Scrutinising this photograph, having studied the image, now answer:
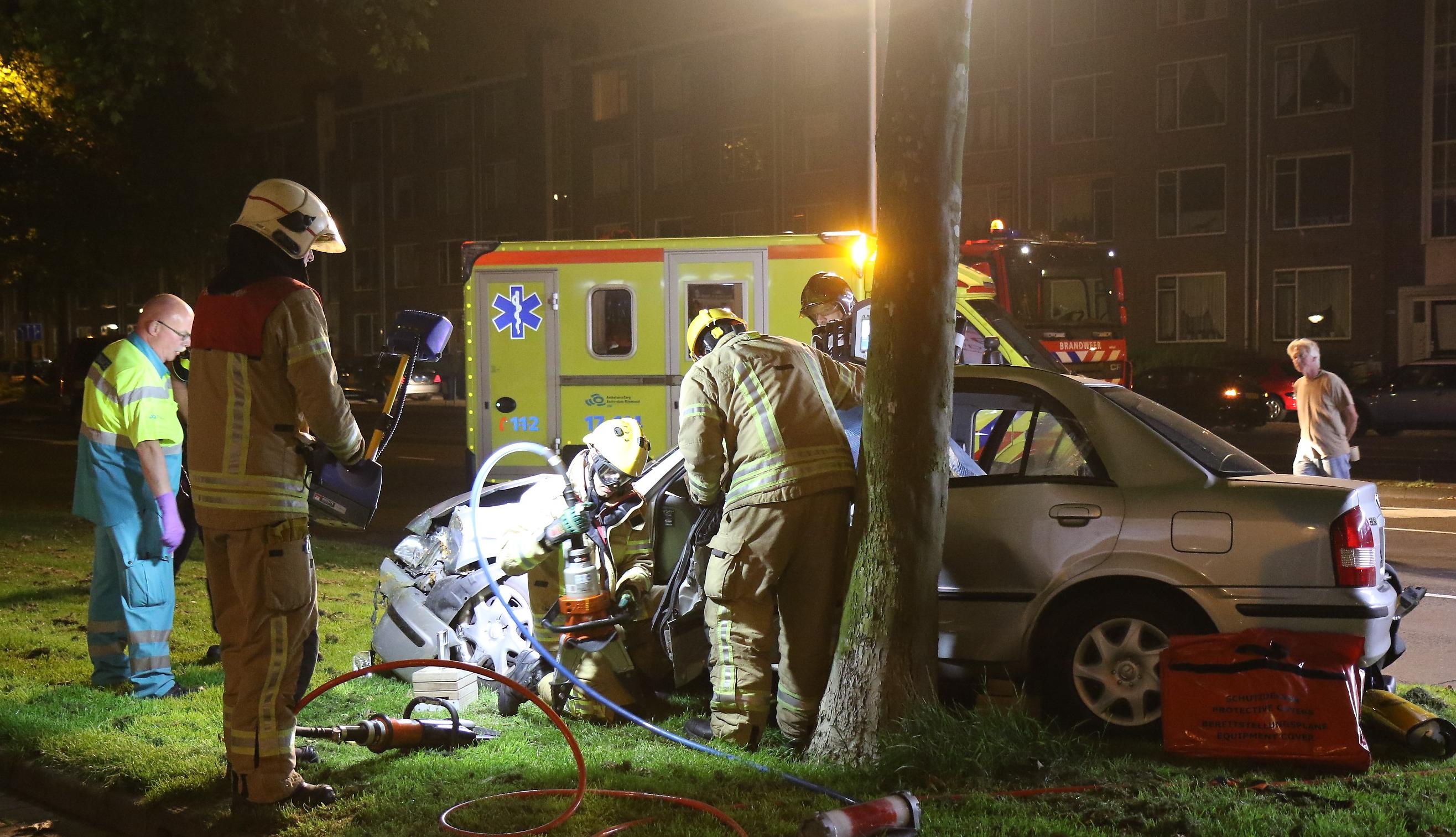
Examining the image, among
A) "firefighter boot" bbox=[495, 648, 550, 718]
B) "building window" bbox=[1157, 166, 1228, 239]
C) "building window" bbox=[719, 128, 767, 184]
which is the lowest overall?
"firefighter boot" bbox=[495, 648, 550, 718]

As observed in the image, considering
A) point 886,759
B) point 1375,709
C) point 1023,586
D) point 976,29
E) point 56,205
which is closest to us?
point 886,759

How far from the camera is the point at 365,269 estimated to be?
183ft

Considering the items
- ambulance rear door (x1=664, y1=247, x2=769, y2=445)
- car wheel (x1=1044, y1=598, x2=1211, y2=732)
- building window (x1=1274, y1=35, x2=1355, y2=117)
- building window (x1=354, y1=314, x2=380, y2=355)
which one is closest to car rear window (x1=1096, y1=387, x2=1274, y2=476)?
car wheel (x1=1044, y1=598, x2=1211, y2=732)

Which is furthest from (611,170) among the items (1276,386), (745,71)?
(1276,386)

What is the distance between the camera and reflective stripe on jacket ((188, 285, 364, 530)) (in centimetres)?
409

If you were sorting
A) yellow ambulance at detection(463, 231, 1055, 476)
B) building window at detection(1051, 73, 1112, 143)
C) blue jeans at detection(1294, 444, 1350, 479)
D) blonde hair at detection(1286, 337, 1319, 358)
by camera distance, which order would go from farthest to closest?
building window at detection(1051, 73, 1112, 143) → yellow ambulance at detection(463, 231, 1055, 476) → blonde hair at detection(1286, 337, 1319, 358) → blue jeans at detection(1294, 444, 1350, 479)

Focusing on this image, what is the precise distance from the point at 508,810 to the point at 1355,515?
127 inches

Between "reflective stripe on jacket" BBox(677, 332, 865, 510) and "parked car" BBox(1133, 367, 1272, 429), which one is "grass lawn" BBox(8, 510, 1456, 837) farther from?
"parked car" BBox(1133, 367, 1272, 429)

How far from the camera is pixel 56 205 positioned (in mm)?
31328

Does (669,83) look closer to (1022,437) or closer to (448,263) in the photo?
(448,263)

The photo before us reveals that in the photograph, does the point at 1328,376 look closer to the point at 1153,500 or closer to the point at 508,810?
the point at 1153,500

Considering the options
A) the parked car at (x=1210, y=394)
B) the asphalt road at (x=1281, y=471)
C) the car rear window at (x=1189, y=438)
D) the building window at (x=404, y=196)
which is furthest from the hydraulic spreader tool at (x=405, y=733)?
the building window at (x=404, y=196)

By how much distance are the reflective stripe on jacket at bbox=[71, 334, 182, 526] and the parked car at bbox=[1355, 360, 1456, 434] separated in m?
22.2

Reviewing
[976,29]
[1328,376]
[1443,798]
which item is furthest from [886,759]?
[976,29]
